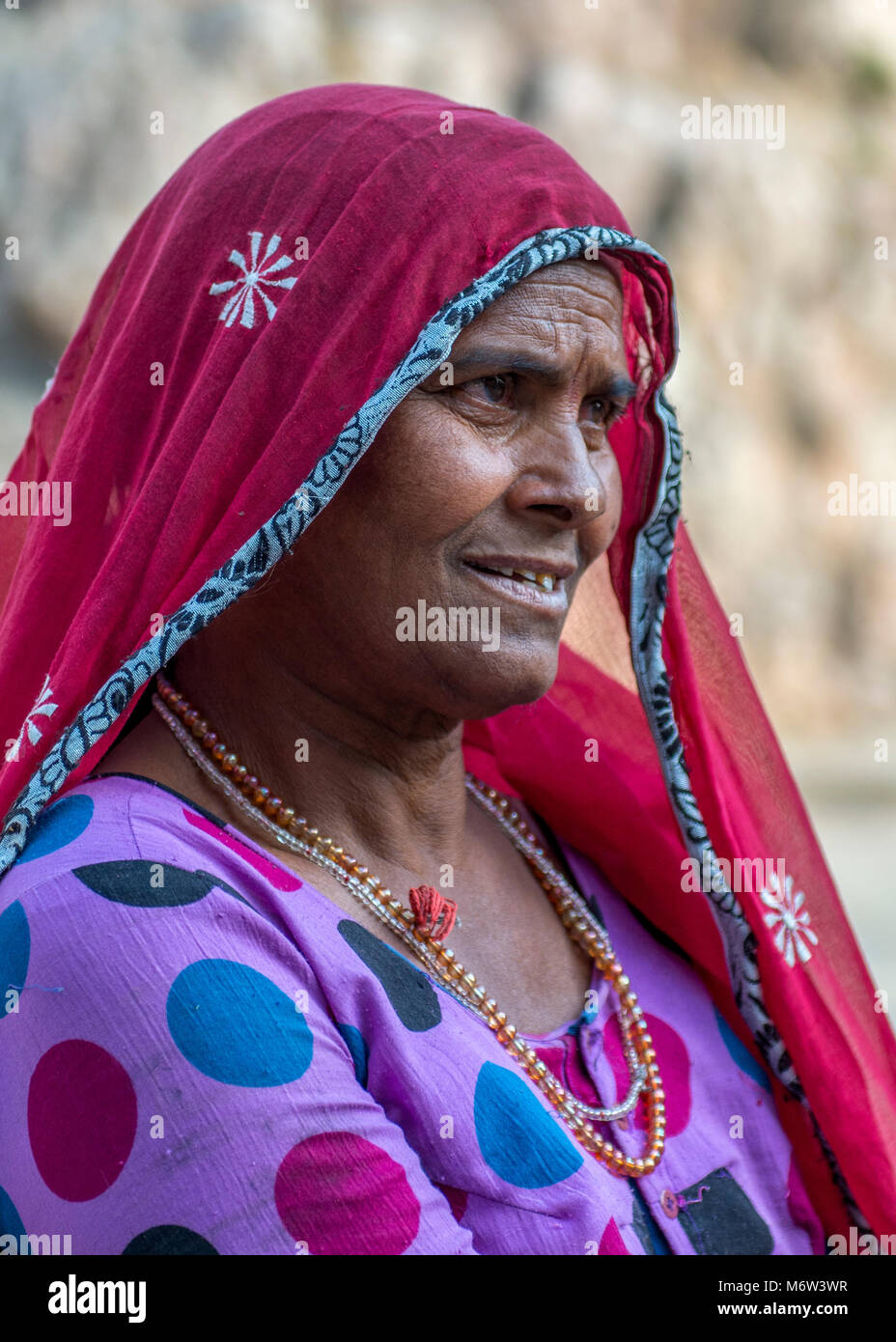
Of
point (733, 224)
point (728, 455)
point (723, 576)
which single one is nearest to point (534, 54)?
point (733, 224)

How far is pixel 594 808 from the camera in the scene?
206 cm

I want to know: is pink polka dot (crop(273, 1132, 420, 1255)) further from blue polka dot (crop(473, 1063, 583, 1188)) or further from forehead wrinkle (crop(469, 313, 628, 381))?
forehead wrinkle (crop(469, 313, 628, 381))

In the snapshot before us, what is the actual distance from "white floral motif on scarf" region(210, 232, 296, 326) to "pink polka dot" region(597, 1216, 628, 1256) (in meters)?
1.05

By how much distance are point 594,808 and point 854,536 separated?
26.9 ft

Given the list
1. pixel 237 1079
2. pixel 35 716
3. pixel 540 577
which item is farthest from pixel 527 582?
pixel 237 1079

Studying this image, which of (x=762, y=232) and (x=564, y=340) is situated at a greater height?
(x=762, y=232)

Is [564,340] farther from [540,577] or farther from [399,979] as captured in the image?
[399,979]

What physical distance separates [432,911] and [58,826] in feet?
1.53

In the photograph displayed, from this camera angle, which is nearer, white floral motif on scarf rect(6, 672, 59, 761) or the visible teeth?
white floral motif on scarf rect(6, 672, 59, 761)

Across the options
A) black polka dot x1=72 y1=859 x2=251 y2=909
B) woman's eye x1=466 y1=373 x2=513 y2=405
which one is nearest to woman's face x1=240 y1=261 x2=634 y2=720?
woman's eye x1=466 y1=373 x2=513 y2=405

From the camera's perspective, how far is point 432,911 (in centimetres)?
163

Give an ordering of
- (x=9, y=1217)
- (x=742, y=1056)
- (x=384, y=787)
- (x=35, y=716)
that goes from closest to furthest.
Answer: (x=9, y=1217), (x=35, y=716), (x=384, y=787), (x=742, y=1056)

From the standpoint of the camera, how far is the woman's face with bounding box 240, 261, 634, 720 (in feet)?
5.17

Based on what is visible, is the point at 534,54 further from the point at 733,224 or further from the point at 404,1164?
the point at 404,1164
